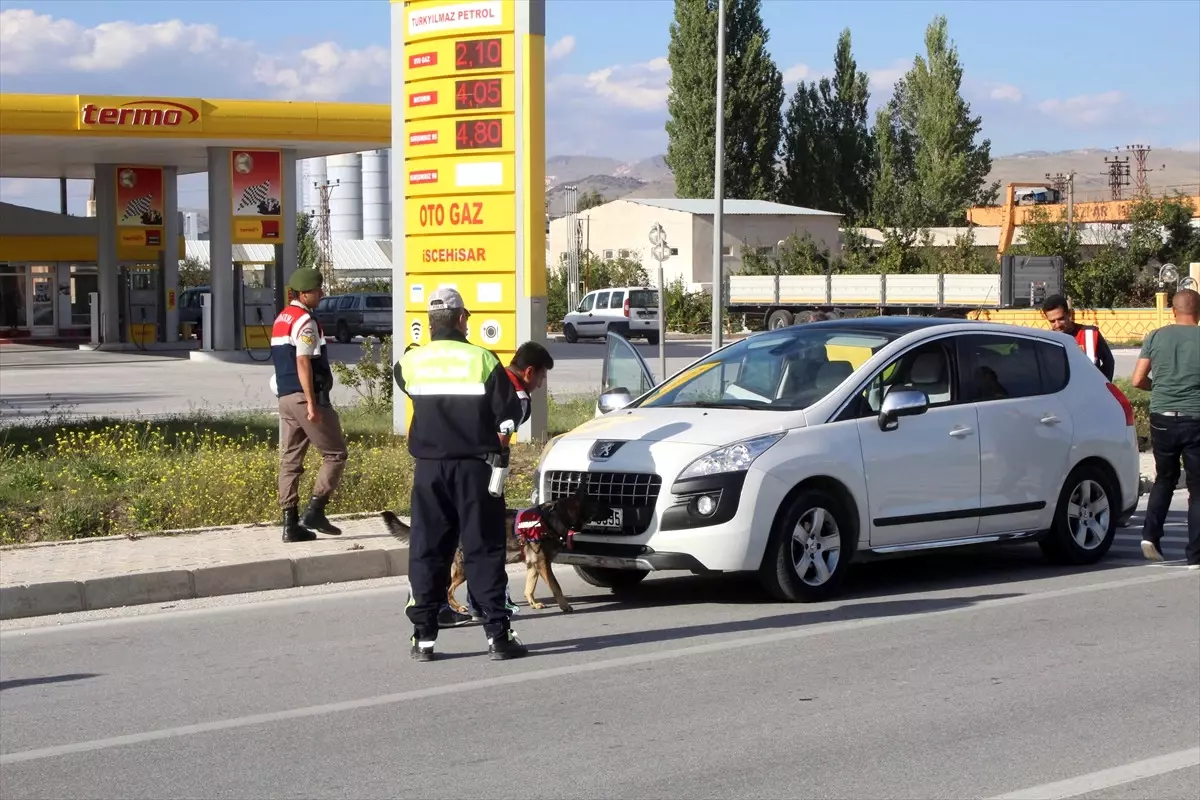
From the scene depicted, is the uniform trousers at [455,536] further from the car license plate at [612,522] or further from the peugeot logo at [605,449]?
the peugeot logo at [605,449]

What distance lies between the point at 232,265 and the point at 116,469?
2558 centimetres

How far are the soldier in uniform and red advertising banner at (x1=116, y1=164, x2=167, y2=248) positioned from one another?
106 feet

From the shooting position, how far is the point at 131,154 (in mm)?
38469

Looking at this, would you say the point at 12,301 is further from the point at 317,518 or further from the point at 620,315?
the point at 317,518

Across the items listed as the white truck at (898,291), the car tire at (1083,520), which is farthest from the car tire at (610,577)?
the white truck at (898,291)

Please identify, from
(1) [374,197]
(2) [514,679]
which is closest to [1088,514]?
(2) [514,679]

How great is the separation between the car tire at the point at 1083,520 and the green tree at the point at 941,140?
6888cm

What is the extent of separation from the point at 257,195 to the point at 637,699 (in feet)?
105

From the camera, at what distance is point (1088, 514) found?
10.7 meters

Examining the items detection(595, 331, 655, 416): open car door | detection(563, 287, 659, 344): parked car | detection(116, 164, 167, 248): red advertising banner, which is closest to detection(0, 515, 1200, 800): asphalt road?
detection(595, 331, 655, 416): open car door

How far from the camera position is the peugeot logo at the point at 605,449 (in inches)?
354

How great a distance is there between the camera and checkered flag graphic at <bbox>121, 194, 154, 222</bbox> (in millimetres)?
41219

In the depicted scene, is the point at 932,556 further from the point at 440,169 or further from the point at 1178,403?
the point at 440,169

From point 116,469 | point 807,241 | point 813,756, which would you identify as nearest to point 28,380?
point 116,469
